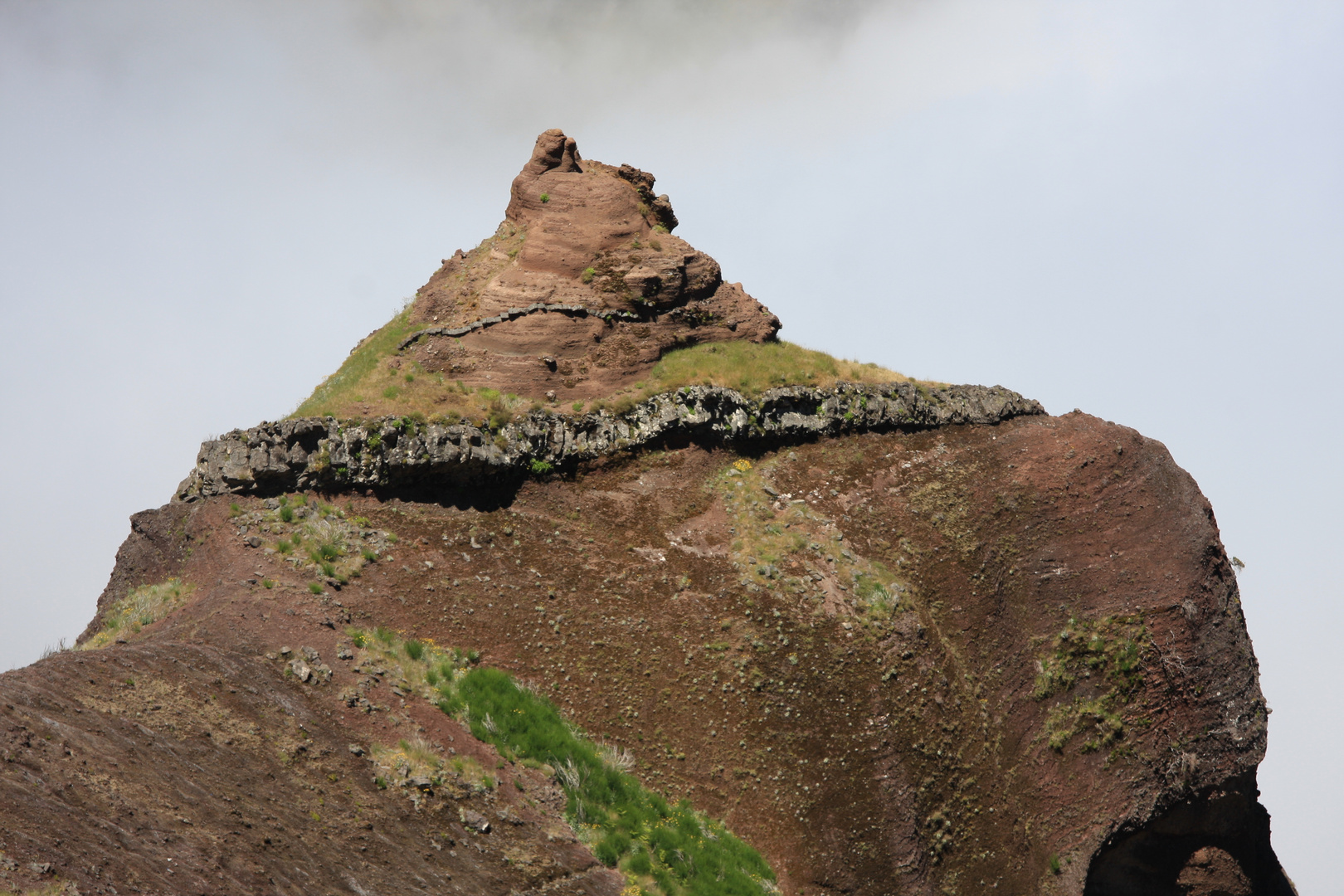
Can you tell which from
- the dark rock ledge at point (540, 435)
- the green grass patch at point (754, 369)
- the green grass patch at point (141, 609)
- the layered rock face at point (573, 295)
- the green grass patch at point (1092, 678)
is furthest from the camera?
the green grass patch at point (754, 369)

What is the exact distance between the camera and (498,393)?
3100 cm

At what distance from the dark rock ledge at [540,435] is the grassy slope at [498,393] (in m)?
0.67

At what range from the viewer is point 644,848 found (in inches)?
878

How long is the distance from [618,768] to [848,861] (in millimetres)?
6233

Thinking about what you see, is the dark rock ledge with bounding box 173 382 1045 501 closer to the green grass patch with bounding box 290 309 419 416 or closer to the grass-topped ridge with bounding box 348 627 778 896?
the green grass patch with bounding box 290 309 419 416

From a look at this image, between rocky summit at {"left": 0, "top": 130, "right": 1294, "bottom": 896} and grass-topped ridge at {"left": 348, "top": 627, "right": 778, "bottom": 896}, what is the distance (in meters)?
0.10

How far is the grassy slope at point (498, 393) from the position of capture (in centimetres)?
2962

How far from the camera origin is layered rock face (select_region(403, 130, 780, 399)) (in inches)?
1271

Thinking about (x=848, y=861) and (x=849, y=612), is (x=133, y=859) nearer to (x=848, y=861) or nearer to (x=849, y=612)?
(x=848, y=861)

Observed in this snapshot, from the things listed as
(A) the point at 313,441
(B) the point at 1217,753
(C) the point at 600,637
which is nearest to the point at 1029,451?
(B) the point at 1217,753

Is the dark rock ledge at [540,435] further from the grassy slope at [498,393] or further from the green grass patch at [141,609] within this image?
the green grass patch at [141,609]

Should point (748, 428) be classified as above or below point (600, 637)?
above

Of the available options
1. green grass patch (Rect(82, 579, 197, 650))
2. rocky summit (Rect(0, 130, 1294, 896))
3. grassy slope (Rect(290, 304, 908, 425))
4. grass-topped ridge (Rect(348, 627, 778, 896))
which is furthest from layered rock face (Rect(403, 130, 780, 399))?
grass-topped ridge (Rect(348, 627, 778, 896))

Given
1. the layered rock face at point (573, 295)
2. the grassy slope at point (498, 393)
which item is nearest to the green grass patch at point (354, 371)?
the grassy slope at point (498, 393)
